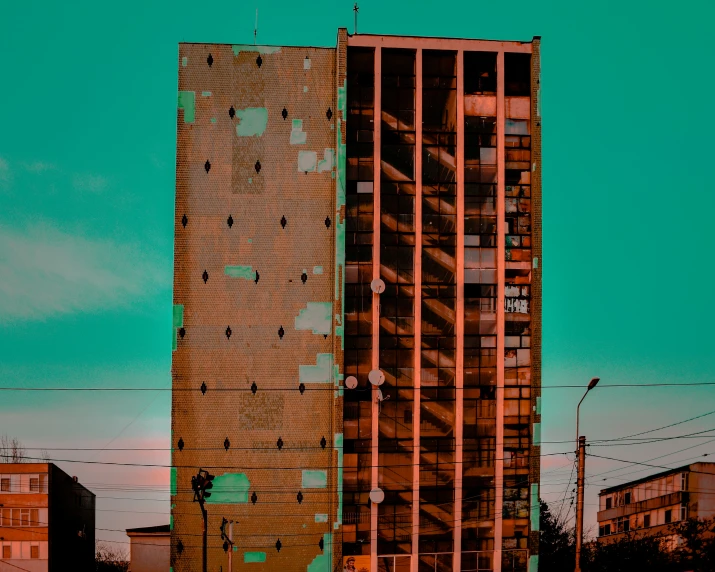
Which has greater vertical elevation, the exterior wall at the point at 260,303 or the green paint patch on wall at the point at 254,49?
the green paint patch on wall at the point at 254,49

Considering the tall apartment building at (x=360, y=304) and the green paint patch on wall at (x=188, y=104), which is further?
the green paint patch on wall at (x=188, y=104)

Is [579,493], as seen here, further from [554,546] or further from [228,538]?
[554,546]

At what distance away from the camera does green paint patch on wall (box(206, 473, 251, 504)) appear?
47.9 m

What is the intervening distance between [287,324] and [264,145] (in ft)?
Answer: 33.2

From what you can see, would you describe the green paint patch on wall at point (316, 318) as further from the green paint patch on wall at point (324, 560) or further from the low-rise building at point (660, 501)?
the low-rise building at point (660, 501)

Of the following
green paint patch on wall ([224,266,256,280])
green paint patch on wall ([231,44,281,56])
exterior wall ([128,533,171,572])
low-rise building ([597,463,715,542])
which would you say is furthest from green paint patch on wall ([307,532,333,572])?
low-rise building ([597,463,715,542])

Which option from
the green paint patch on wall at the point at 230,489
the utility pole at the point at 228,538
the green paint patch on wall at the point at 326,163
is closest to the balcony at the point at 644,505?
the green paint patch on wall at the point at 230,489

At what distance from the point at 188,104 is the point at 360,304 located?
14915 millimetres

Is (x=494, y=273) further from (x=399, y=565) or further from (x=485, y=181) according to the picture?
(x=399, y=565)

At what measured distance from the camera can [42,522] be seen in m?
72.2

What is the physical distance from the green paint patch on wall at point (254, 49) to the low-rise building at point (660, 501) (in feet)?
169

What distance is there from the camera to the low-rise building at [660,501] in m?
76.8

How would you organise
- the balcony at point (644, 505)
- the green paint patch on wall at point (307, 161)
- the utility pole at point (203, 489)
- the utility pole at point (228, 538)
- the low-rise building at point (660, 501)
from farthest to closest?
the balcony at point (644, 505) < the low-rise building at point (660, 501) < the green paint patch on wall at point (307, 161) < the utility pole at point (228, 538) < the utility pole at point (203, 489)

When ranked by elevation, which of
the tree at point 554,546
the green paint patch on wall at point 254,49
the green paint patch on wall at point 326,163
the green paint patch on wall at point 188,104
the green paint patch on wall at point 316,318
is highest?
the green paint patch on wall at point 254,49
